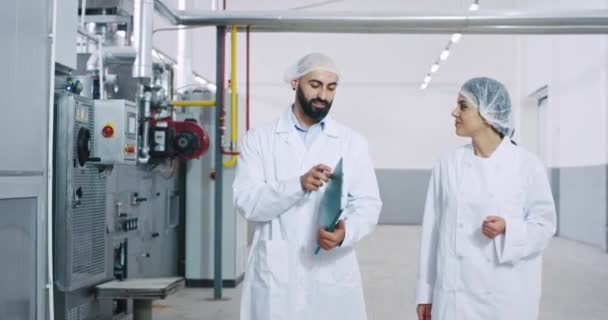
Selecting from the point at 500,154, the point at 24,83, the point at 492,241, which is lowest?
the point at 492,241

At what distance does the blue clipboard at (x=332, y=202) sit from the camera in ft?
6.47

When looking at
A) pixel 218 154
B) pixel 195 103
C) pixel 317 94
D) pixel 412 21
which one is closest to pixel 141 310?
pixel 218 154

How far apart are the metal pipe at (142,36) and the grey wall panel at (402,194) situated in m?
9.29

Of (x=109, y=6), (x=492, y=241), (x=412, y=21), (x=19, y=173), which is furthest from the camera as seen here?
(x=412, y=21)

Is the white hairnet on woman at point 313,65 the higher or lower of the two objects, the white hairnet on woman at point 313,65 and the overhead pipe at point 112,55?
the lower

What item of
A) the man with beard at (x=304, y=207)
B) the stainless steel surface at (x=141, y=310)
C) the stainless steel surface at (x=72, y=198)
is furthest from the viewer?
the stainless steel surface at (x=141, y=310)

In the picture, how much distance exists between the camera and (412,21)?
451cm

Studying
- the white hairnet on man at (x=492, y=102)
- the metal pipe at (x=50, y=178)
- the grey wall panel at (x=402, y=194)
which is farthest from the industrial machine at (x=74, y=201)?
the grey wall panel at (x=402, y=194)

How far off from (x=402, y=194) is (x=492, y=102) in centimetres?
1092

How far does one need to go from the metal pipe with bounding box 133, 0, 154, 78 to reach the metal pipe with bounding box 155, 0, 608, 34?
0.25 m

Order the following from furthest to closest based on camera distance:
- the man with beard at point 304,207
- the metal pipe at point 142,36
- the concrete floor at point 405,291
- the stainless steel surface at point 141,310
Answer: the concrete floor at point 405,291 → the metal pipe at point 142,36 → the stainless steel surface at point 141,310 → the man with beard at point 304,207

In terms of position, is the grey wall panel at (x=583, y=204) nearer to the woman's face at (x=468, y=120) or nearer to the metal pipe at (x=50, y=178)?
the woman's face at (x=468, y=120)

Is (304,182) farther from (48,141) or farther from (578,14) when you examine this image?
(578,14)

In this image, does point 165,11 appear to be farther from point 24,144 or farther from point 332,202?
point 332,202
